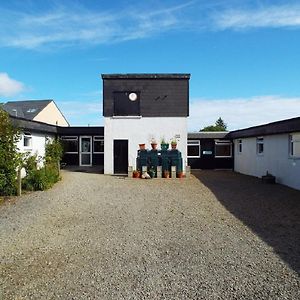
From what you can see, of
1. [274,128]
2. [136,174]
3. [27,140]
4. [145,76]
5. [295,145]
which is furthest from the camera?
[145,76]

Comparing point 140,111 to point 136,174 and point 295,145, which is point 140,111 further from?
point 295,145

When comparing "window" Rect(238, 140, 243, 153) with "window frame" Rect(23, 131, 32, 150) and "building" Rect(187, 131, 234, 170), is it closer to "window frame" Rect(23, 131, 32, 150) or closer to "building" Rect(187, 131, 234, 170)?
"building" Rect(187, 131, 234, 170)

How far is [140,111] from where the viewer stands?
2117cm

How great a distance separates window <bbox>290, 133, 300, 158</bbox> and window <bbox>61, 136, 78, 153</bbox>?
16234 millimetres

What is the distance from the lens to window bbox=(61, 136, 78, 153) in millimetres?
26219

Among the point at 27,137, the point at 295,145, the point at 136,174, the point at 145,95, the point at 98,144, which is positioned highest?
the point at 145,95

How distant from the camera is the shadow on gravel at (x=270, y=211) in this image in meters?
6.32

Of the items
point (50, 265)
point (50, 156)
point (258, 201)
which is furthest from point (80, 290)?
point (50, 156)

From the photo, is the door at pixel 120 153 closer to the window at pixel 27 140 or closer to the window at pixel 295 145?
the window at pixel 27 140

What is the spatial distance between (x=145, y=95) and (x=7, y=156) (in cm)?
1132

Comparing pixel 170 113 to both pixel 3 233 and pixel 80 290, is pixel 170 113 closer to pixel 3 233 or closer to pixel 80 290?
pixel 3 233

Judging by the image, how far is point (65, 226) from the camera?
7770mm

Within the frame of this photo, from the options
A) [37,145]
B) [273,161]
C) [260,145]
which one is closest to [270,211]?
[273,161]

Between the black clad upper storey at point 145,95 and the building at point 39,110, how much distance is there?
76.0ft
